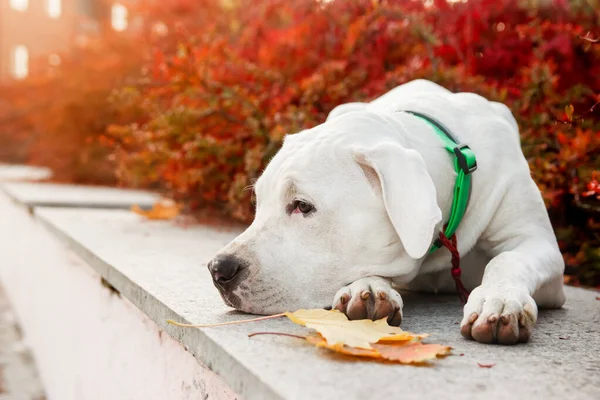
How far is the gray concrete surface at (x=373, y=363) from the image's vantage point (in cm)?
132

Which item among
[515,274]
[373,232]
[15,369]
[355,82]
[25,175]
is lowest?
[15,369]

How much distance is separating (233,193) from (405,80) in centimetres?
114

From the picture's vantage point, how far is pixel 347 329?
1.58 m

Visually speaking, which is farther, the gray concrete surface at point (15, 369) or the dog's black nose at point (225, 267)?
the gray concrete surface at point (15, 369)

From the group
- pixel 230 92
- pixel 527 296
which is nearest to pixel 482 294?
pixel 527 296

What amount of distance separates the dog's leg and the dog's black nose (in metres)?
0.62

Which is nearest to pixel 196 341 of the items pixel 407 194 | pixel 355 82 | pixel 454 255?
pixel 407 194

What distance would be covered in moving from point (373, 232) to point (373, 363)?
1.60 feet

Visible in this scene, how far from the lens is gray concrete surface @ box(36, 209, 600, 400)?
4.32 ft

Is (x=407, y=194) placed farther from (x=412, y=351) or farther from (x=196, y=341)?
(x=196, y=341)

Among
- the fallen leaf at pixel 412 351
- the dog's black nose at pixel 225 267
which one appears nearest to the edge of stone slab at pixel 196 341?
the dog's black nose at pixel 225 267

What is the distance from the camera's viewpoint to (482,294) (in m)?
1.77

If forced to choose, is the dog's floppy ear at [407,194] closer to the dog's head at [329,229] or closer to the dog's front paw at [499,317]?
the dog's head at [329,229]

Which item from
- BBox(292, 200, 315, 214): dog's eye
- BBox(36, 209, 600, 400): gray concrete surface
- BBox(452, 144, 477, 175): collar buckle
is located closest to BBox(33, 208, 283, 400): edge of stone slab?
BBox(36, 209, 600, 400): gray concrete surface
